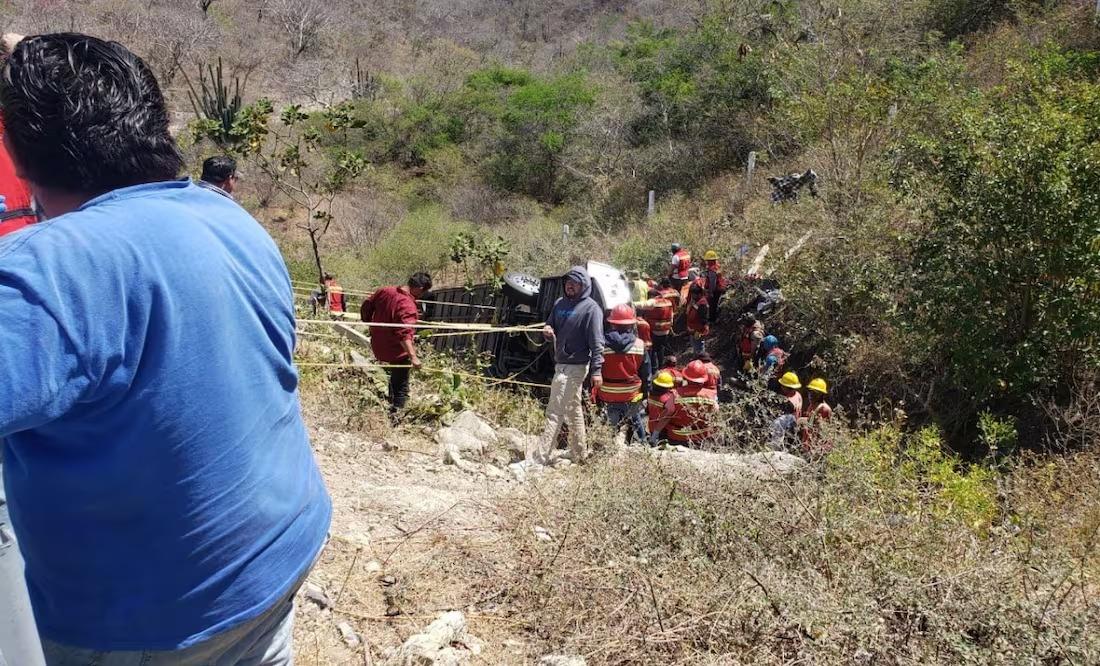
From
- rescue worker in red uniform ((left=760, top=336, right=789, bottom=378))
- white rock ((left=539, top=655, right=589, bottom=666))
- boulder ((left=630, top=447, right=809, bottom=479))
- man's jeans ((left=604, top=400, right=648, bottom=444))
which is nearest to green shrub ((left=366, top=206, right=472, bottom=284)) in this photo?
rescue worker in red uniform ((left=760, top=336, right=789, bottom=378))

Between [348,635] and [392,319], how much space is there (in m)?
3.64

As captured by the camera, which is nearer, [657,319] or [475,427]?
[475,427]

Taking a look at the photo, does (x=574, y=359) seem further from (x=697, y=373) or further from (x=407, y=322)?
(x=407, y=322)

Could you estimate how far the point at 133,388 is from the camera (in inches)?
41.8

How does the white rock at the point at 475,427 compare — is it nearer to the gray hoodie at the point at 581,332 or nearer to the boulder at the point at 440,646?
the gray hoodie at the point at 581,332

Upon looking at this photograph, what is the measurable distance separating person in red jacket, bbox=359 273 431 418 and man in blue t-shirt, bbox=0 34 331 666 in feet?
15.8

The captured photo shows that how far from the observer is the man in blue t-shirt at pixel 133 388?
1.00 metres

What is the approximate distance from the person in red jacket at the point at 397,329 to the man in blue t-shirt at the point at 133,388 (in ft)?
15.8

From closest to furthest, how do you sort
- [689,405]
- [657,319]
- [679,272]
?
[689,405] < [657,319] < [679,272]

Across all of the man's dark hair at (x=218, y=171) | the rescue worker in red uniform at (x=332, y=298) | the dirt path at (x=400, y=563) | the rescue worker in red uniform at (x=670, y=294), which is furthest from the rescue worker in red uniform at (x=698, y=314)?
the man's dark hair at (x=218, y=171)

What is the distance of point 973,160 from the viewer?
7.06m

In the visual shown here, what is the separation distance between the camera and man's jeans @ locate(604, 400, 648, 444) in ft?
21.3

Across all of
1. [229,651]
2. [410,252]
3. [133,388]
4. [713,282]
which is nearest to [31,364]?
[133,388]

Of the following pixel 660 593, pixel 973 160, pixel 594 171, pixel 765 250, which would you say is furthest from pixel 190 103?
pixel 660 593
